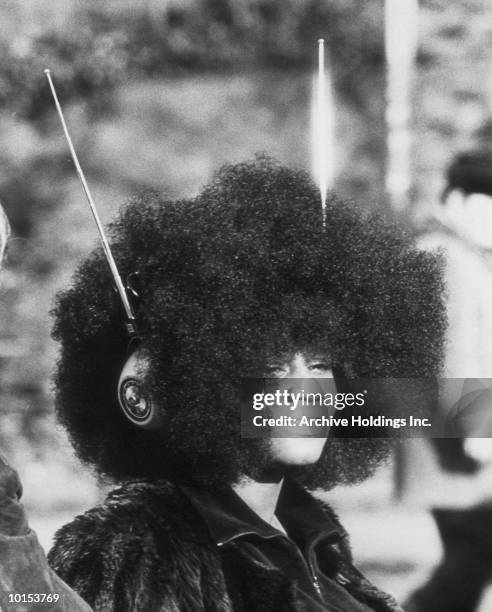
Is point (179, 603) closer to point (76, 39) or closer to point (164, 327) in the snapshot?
point (164, 327)

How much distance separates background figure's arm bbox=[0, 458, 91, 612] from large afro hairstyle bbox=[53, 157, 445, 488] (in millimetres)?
363

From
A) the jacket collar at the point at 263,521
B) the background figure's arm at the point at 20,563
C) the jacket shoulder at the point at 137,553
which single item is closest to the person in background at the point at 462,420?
the jacket collar at the point at 263,521

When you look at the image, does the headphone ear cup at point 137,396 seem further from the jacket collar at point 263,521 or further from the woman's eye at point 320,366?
the woman's eye at point 320,366

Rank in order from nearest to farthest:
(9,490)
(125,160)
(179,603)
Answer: (9,490) → (179,603) → (125,160)

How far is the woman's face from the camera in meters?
2.31

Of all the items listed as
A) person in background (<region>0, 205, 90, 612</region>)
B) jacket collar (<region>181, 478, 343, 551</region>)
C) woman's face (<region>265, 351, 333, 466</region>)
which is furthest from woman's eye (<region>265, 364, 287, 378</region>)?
person in background (<region>0, 205, 90, 612</region>)

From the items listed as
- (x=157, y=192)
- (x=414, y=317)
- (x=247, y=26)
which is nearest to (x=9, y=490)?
(x=157, y=192)

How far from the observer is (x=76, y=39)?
96.7 inches

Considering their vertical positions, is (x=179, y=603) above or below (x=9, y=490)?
below

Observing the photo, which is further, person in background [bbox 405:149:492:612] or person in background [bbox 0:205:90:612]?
person in background [bbox 405:149:492:612]

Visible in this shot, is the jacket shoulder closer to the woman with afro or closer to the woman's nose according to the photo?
the woman with afro

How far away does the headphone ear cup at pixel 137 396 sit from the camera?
231 cm

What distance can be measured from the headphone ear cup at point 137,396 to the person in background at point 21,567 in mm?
408

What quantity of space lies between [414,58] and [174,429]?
3.37 feet
